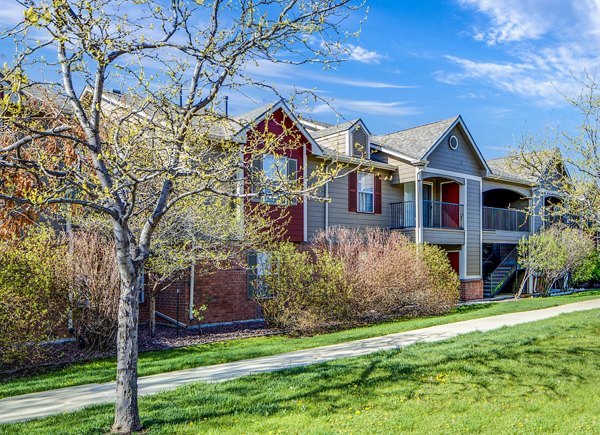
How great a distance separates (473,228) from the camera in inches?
952

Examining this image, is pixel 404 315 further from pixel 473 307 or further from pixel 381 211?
pixel 381 211

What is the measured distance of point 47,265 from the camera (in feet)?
34.7

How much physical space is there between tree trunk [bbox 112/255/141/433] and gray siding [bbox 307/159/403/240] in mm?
13129

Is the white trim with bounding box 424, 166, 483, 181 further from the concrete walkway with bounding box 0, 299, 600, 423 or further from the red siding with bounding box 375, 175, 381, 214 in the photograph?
the concrete walkway with bounding box 0, 299, 600, 423

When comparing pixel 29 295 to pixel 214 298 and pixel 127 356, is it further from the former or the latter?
pixel 214 298

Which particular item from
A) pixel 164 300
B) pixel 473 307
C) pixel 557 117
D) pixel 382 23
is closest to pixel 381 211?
pixel 473 307

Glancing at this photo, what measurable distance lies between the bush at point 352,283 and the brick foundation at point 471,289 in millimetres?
5225

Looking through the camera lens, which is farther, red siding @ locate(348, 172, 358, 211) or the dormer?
the dormer

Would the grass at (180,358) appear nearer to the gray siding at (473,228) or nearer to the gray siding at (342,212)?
the gray siding at (342,212)

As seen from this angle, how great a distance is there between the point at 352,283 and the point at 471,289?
10.7m

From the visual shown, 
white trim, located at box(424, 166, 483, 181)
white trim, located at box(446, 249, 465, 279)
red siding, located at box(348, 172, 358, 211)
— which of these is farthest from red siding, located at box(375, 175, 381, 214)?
white trim, located at box(446, 249, 465, 279)

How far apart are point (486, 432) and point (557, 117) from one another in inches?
522

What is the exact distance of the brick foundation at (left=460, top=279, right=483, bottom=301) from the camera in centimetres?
2316

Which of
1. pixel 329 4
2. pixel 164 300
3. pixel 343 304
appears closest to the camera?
pixel 329 4
